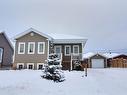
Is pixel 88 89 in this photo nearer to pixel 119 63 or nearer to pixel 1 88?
pixel 1 88

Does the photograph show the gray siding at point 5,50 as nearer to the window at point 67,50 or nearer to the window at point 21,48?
the window at point 21,48

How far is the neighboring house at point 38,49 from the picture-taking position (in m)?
30.2

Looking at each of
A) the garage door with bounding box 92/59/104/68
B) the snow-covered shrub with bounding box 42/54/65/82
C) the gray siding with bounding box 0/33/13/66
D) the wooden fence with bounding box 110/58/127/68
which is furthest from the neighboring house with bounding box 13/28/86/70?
the garage door with bounding box 92/59/104/68

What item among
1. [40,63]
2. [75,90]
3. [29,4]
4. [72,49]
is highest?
[29,4]

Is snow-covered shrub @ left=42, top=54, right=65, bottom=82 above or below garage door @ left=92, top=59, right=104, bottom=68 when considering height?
below

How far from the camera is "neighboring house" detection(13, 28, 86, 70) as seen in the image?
30234 mm

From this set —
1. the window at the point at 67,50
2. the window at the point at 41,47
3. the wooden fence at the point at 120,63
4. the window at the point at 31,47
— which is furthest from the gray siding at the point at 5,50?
the wooden fence at the point at 120,63

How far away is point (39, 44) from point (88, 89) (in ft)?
55.0

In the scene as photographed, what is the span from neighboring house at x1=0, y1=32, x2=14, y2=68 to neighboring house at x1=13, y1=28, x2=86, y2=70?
12.9ft

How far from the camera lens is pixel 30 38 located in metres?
30.9

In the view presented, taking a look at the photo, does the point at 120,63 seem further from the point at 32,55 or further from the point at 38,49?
the point at 32,55

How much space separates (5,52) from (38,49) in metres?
6.68

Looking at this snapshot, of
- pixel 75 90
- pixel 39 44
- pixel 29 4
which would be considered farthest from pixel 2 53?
pixel 75 90

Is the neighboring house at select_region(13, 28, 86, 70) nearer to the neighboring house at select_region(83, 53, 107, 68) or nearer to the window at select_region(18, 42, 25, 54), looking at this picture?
the window at select_region(18, 42, 25, 54)
